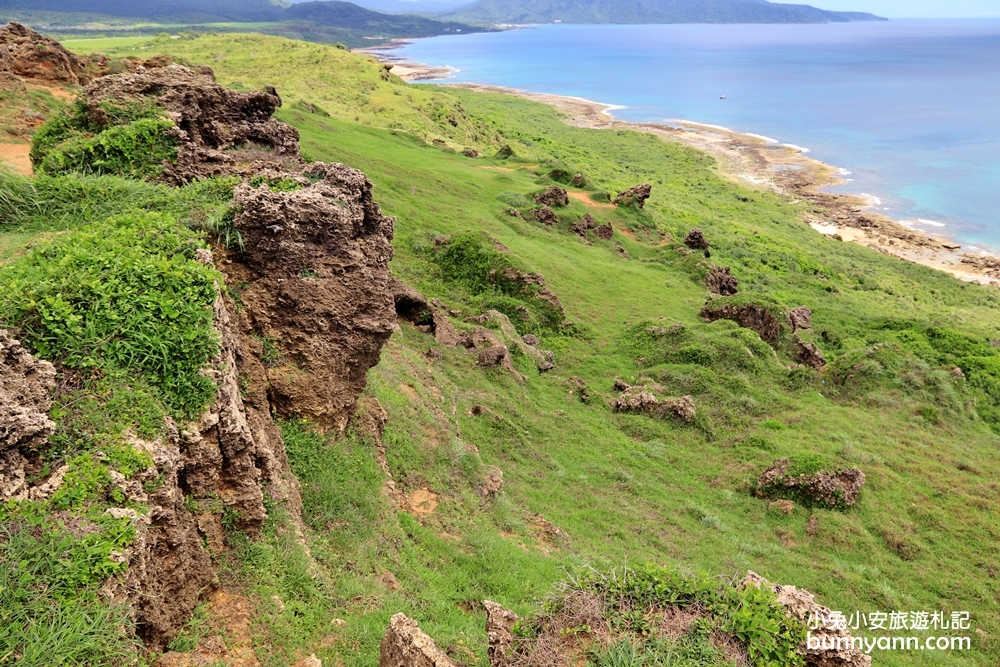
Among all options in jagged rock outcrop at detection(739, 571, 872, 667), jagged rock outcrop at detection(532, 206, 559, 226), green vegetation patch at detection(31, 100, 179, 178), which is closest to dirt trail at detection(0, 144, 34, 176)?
green vegetation patch at detection(31, 100, 179, 178)

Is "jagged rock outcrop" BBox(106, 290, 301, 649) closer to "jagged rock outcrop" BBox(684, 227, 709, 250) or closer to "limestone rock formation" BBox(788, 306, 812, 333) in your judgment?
"limestone rock formation" BBox(788, 306, 812, 333)

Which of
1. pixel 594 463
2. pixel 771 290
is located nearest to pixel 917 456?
pixel 594 463

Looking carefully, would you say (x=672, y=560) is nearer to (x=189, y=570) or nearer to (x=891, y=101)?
(x=189, y=570)

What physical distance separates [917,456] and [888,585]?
7893 mm

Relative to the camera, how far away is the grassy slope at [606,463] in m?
8.73

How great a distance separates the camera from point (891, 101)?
13088 centimetres

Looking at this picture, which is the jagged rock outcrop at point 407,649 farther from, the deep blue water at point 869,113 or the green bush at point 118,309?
the deep blue water at point 869,113

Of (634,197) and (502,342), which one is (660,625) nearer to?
(502,342)

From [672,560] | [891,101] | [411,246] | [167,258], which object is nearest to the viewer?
[167,258]

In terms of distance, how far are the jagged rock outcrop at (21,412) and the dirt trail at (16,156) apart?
13336 mm

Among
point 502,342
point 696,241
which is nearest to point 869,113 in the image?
point 696,241

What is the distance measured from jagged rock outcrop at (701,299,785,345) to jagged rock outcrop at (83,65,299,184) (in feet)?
73.1

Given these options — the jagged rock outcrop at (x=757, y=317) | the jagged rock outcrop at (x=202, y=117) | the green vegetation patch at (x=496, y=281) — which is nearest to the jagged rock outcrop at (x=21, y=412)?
the jagged rock outcrop at (x=202, y=117)

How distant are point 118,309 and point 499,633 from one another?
5.54 meters
